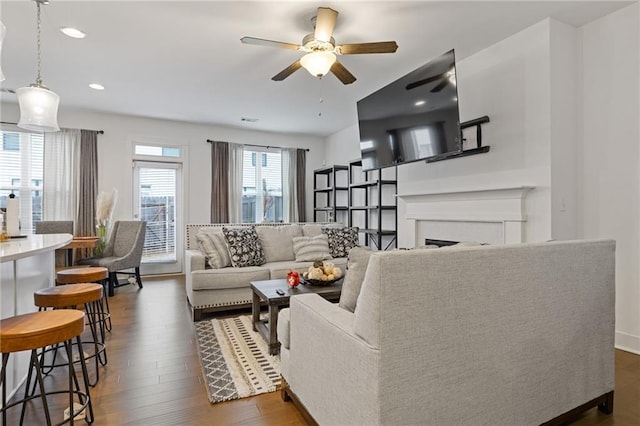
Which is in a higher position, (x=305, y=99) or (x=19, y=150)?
(x=305, y=99)

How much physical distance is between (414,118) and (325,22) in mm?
1339

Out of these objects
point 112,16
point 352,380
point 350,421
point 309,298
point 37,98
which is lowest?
point 350,421

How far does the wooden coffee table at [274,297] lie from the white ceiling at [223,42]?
85.8 inches

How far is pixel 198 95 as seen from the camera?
15.3 ft

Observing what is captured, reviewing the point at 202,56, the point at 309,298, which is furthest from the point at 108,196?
the point at 309,298

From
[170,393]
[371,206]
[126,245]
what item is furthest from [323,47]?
[126,245]

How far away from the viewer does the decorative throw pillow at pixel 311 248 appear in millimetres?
4312

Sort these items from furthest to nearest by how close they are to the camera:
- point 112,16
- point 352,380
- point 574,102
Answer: point 574,102
point 112,16
point 352,380

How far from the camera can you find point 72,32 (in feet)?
9.82

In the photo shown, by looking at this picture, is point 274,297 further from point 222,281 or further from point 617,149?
point 617,149

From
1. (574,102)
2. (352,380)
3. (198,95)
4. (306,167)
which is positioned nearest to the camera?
(352,380)

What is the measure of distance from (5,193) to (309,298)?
546 cm

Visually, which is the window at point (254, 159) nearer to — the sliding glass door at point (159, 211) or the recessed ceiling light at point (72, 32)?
the sliding glass door at point (159, 211)

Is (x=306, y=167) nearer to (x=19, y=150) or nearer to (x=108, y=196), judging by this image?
(x=108, y=196)
